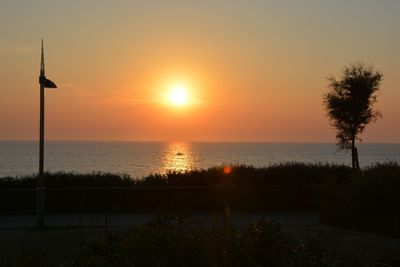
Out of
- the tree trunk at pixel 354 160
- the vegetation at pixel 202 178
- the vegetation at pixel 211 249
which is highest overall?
the tree trunk at pixel 354 160

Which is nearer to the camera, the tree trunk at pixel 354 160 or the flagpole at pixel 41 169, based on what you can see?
the flagpole at pixel 41 169

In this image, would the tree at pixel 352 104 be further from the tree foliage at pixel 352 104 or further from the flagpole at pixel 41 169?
the flagpole at pixel 41 169

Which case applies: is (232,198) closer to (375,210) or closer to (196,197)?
(196,197)

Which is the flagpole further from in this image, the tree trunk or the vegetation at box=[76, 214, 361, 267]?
the tree trunk

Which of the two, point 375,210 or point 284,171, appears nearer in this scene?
point 375,210

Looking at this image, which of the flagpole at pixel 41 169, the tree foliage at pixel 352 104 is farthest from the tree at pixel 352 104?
the flagpole at pixel 41 169

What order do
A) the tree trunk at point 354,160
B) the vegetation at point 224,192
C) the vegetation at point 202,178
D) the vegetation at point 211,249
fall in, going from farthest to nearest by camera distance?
the tree trunk at point 354,160, the vegetation at point 202,178, the vegetation at point 224,192, the vegetation at point 211,249

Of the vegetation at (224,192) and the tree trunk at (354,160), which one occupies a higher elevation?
the tree trunk at (354,160)

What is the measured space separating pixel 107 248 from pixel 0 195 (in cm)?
1118

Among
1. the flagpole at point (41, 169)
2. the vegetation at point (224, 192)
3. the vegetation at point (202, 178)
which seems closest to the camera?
the vegetation at point (224, 192)

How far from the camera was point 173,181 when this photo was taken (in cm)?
2227

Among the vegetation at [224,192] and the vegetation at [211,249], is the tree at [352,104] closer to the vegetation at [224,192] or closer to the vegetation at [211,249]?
the vegetation at [224,192]

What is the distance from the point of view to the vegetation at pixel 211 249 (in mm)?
7875

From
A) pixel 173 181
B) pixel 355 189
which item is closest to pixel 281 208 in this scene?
pixel 173 181
